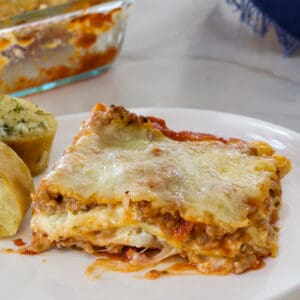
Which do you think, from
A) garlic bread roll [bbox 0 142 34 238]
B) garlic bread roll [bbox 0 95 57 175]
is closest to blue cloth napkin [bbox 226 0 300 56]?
garlic bread roll [bbox 0 95 57 175]

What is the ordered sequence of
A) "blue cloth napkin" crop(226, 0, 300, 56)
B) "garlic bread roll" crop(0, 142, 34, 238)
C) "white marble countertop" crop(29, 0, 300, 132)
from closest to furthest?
1. "garlic bread roll" crop(0, 142, 34, 238)
2. "white marble countertop" crop(29, 0, 300, 132)
3. "blue cloth napkin" crop(226, 0, 300, 56)

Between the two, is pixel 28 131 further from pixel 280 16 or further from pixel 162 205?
pixel 280 16

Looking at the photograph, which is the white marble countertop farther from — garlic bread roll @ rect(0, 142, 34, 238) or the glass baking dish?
garlic bread roll @ rect(0, 142, 34, 238)

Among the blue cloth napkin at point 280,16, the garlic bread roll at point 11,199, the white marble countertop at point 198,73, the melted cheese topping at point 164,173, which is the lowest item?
the white marble countertop at point 198,73

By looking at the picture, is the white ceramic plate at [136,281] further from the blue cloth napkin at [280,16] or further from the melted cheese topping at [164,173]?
the blue cloth napkin at [280,16]

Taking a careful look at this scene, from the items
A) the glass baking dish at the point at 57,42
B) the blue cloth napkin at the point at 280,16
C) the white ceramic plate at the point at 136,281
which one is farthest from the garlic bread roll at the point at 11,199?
the blue cloth napkin at the point at 280,16

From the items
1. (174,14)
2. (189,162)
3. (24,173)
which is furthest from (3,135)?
(174,14)

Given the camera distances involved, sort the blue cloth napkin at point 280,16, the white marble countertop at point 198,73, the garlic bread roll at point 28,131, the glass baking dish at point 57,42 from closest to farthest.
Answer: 1. the garlic bread roll at point 28,131
2. the glass baking dish at point 57,42
3. the white marble countertop at point 198,73
4. the blue cloth napkin at point 280,16
